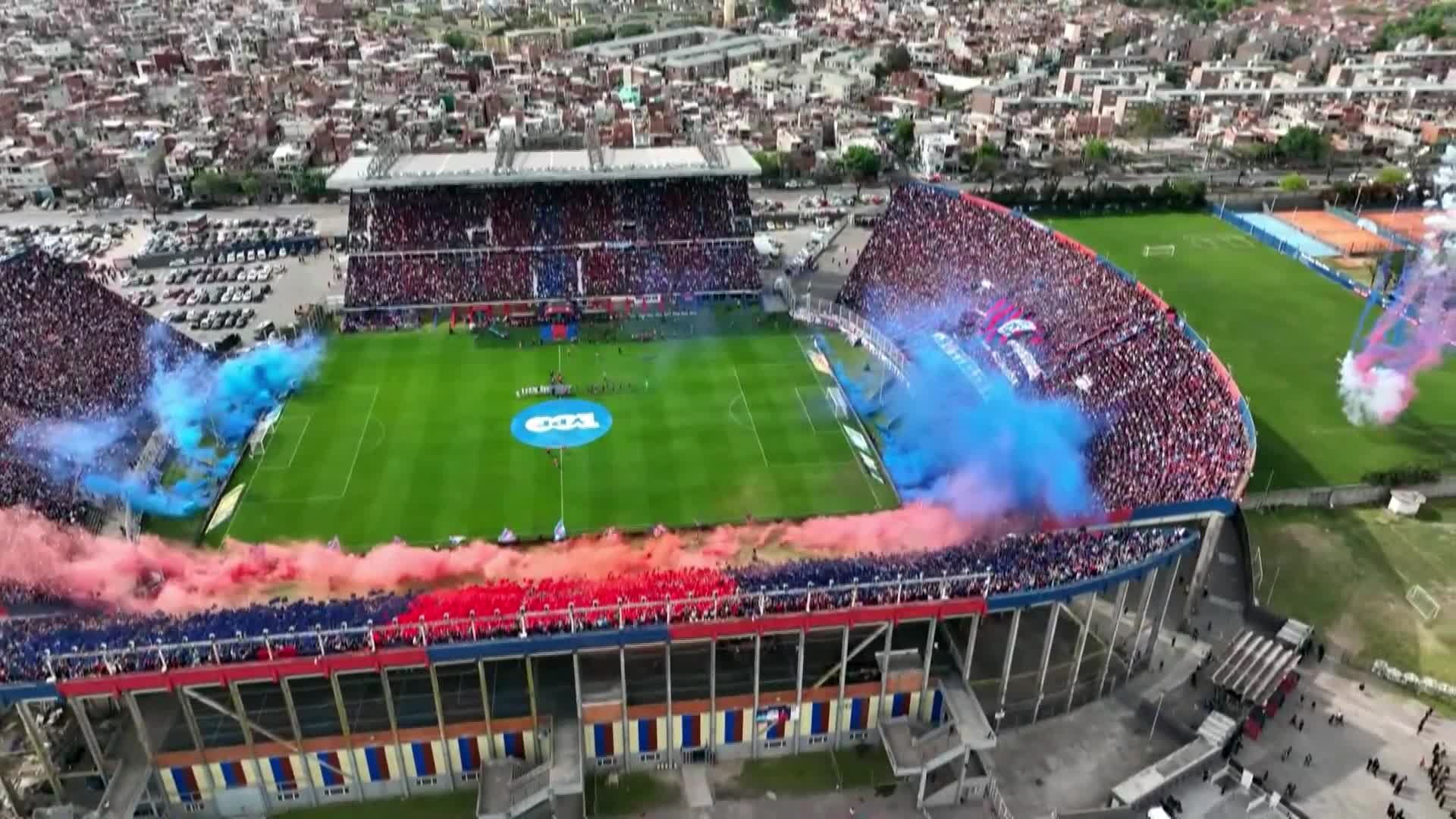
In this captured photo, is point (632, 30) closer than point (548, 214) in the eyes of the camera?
No

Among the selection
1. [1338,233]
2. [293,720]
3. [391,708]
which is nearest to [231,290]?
[293,720]

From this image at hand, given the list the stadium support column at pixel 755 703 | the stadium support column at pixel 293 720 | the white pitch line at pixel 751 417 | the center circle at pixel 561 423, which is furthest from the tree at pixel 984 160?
the stadium support column at pixel 293 720

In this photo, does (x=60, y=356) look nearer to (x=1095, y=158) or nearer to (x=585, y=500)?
(x=585, y=500)

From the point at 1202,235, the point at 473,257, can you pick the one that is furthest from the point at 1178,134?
the point at 473,257

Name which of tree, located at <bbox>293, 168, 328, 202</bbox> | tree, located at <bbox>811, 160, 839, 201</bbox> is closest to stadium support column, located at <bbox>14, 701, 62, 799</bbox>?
tree, located at <bbox>293, 168, 328, 202</bbox>

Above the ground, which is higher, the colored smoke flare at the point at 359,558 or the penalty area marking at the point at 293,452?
the colored smoke flare at the point at 359,558

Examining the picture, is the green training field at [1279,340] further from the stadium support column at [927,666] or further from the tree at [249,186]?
the tree at [249,186]

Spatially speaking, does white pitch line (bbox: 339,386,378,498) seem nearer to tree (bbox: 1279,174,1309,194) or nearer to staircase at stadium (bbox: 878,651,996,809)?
staircase at stadium (bbox: 878,651,996,809)
